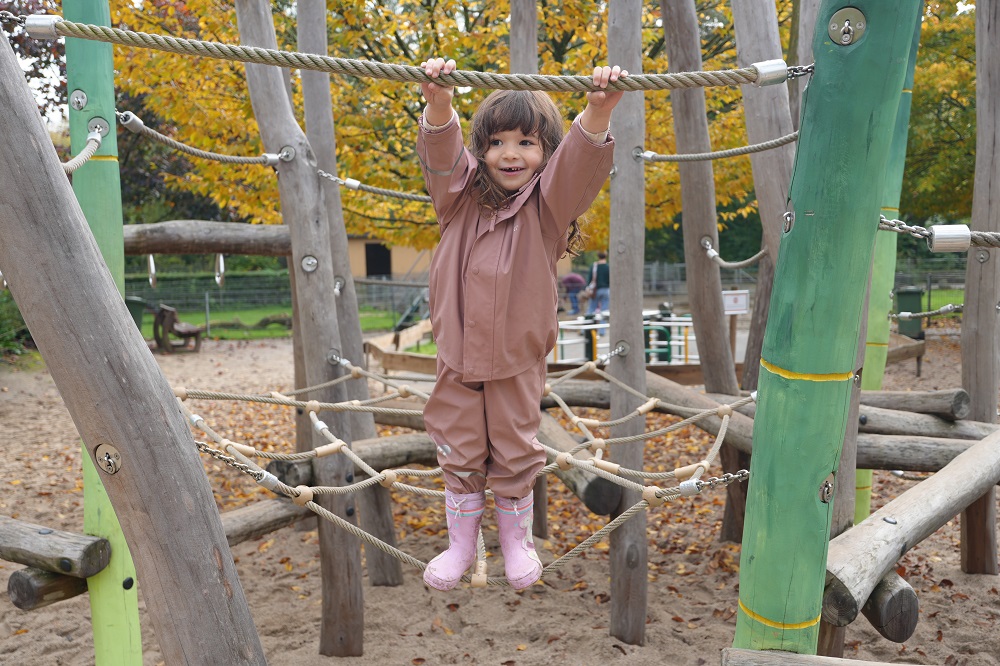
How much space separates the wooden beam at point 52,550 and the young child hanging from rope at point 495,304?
114cm

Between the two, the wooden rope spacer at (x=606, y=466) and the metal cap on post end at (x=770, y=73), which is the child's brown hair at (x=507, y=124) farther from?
the wooden rope spacer at (x=606, y=466)

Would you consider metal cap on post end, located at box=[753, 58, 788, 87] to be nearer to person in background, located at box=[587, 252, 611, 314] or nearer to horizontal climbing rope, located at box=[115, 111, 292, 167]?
horizontal climbing rope, located at box=[115, 111, 292, 167]

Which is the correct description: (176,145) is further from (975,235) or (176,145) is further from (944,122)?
(944,122)

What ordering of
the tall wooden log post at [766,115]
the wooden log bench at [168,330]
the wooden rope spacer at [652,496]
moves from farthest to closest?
the wooden log bench at [168,330], the tall wooden log post at [766,115], the wooden rope spacer at [652,496]

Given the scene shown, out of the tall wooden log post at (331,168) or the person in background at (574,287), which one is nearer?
the tall wooden log post at (331,168)

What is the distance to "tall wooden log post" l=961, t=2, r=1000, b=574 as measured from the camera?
171 inches

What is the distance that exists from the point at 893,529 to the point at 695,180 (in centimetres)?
258

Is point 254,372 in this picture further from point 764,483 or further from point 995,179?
point 764,483

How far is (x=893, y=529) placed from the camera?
249 cm

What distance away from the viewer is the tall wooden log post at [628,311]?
3.92 meters

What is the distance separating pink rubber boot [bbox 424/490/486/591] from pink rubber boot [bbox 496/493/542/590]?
3.1 inches

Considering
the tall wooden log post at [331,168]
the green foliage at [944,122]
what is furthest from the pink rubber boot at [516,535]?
the green foliage at [944,122]

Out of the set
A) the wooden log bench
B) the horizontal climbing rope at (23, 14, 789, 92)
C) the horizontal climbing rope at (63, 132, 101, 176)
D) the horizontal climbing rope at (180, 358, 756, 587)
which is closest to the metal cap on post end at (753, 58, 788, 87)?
the horizontal climbing rope at (23, 14, 789, 92)

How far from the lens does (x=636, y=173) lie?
395cm
